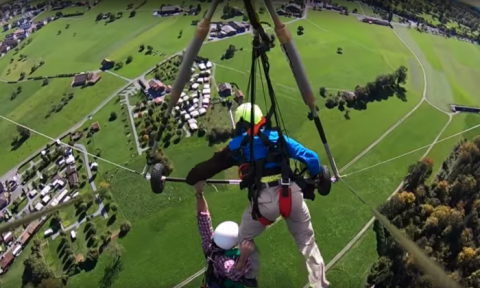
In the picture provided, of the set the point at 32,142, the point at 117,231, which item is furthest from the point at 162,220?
the point at 32,142

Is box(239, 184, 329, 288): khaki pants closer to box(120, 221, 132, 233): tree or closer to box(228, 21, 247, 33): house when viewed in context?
box(120, 221, 132, 233): tree

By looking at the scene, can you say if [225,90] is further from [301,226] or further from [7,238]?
[301,226]

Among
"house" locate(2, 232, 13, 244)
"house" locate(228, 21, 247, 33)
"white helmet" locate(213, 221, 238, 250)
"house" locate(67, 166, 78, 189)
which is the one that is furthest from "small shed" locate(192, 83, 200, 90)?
"white helmet" locate(213, 221, 238, 250)

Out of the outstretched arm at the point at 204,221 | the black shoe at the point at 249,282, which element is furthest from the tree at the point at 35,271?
the black shoe at the point at 249,282

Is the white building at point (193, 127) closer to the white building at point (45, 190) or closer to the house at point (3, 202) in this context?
the white building at point (45, 190)

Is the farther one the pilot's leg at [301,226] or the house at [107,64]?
the house at [107,64]

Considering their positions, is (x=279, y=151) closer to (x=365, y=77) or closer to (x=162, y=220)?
(x=162, y=220)
